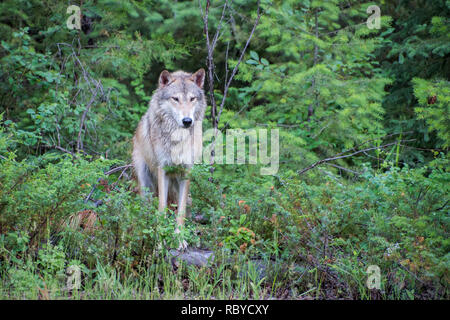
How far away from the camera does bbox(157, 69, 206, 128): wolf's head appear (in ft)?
17.0

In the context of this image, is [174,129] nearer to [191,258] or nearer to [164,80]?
[164,80]

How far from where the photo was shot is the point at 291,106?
757 cm

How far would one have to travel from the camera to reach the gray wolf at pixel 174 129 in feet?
17.2

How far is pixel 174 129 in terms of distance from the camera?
5.36 m

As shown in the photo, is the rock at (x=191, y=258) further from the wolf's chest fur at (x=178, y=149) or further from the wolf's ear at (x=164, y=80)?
the wolf's ear at (x=164, y=80)

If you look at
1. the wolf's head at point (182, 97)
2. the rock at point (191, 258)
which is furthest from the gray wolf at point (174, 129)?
the rock at point (191, 258)

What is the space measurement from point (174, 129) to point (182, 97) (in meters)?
0.42

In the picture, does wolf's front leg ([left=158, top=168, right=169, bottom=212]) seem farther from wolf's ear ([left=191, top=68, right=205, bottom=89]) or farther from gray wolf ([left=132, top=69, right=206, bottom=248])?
wolf's ear ([left=191, top=68, right=205, bottom=89])

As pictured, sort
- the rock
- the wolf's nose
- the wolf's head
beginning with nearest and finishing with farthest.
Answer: the rock → the wolf's nose → the wolf's head

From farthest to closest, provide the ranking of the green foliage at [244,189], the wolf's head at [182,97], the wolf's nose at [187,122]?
the wolf's head at [182,97] < the wolf's nose at [187,122] < the green foliage at [244,189]

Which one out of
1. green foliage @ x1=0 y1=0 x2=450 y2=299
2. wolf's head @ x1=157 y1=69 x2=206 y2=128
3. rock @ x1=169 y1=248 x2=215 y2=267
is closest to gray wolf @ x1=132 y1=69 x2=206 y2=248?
wolf's head @ x1=157 y1=69 x2=206 y2=128
